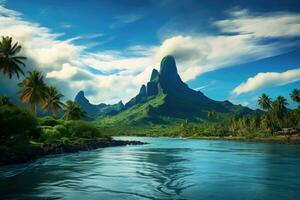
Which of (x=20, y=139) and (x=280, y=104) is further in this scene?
(x=280, y=104)

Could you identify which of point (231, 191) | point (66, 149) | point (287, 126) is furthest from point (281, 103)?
point (231, 191)

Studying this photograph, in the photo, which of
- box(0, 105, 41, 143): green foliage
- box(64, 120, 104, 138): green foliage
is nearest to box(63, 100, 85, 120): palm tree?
box(64, 120, 104, 138): green foliage

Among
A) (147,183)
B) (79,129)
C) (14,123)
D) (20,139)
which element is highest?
(14,123)

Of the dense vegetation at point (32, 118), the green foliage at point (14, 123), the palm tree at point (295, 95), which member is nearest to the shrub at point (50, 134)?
the dense vegetation at point (32, 118)

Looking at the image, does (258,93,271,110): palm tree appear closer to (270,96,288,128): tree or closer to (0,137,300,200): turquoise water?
(270,96,288,128): tree

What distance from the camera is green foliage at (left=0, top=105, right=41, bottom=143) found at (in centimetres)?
6707

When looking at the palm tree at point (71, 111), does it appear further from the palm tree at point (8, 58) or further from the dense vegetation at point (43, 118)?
the palm tree at point (8, 58)

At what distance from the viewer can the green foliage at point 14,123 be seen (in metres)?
67.1

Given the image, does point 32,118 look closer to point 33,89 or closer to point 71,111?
point 33,89

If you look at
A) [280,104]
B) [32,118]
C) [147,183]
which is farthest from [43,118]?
[280,104]

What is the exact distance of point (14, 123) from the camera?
2707 inches

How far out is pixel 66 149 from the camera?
88812mm

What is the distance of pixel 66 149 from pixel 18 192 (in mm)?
56753

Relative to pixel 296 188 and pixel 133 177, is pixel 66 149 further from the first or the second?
pixel 296 188
